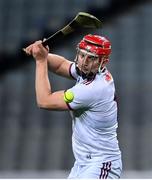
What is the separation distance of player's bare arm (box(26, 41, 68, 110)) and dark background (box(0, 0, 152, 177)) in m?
2.84

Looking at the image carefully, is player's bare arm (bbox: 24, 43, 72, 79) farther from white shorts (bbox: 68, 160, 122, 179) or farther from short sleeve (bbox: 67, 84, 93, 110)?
white shorts (bbox: 68, 160, 122, 179)

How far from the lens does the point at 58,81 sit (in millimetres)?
7645

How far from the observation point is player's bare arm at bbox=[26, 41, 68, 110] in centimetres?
371

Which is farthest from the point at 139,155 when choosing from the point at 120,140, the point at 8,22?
the point at 8,22

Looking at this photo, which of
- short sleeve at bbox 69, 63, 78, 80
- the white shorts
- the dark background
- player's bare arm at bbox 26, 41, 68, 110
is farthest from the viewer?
the dark background

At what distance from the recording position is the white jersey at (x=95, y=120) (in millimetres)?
3770

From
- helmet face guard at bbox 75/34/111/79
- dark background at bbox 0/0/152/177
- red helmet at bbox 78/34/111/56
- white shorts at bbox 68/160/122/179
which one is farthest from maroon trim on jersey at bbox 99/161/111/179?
dark background at bbox 0/0/152/177

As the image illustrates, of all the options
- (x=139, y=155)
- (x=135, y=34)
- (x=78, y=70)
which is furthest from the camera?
(x=135, y=34)

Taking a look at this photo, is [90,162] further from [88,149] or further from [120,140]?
[120,140]

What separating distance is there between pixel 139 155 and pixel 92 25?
10.1ft

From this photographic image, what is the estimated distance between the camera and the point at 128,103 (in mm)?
7387

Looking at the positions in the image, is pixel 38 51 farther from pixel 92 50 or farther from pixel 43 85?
pixel 92 50

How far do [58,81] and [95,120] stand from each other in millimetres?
3816

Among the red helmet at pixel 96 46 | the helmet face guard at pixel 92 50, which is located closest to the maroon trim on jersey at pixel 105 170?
the helmet face guard at pixel 92 50
